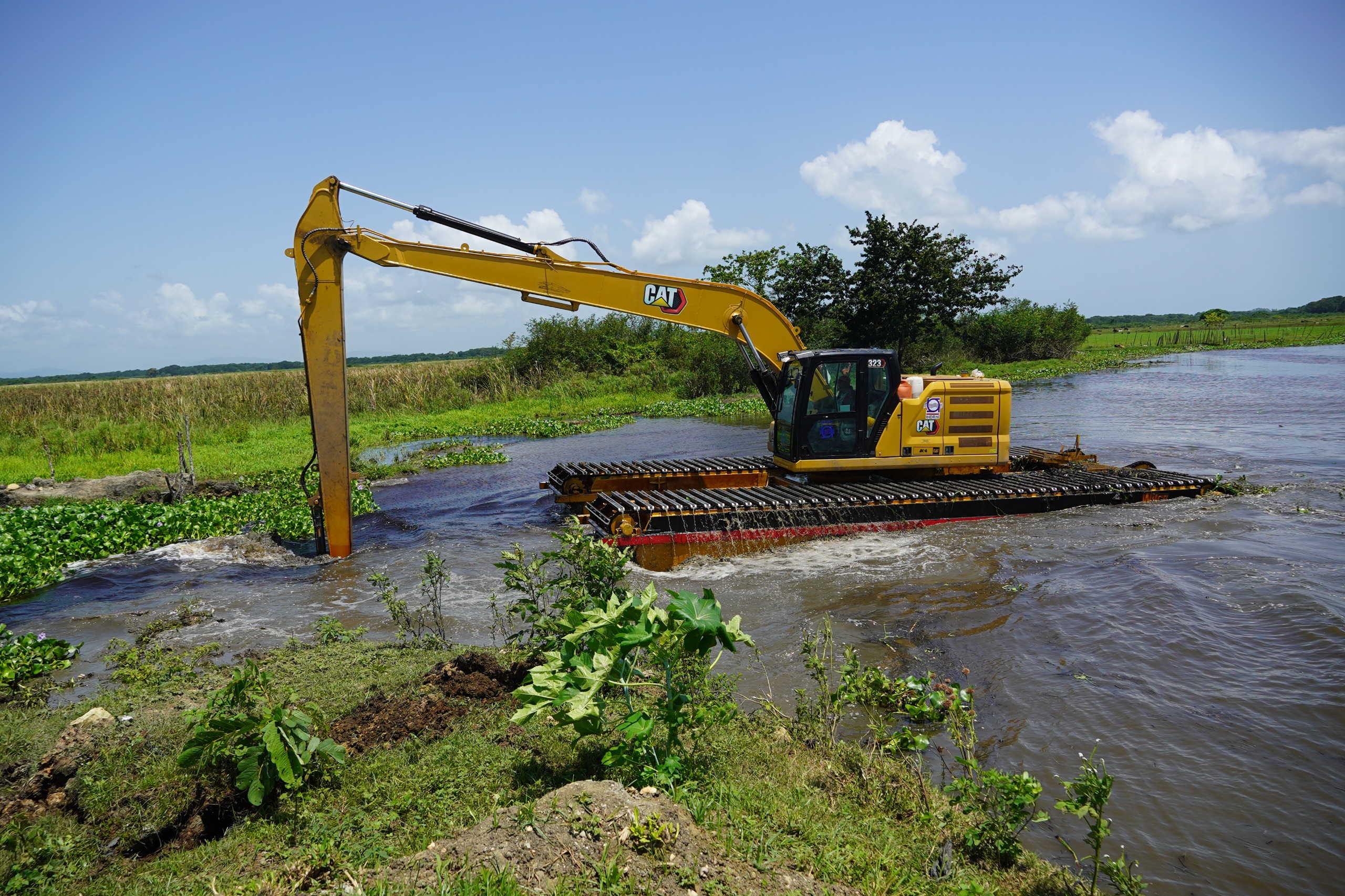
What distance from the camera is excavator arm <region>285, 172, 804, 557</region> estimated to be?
920cm

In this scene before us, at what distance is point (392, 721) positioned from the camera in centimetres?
475

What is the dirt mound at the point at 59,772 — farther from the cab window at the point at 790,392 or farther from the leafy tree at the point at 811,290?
the leafy tree at the point at 811,290

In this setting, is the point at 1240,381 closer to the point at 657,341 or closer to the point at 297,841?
the point at 657,341

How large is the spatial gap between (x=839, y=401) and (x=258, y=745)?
344 inches

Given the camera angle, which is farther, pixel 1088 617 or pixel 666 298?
pixel 666 298

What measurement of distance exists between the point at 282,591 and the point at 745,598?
5429 millimetres

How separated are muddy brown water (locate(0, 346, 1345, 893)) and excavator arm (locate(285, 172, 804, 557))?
1.51m

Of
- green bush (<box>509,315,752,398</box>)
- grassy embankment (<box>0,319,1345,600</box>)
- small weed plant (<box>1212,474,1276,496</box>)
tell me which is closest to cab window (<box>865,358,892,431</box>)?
small weed plant (<box>1212,474,1276,496</box>)

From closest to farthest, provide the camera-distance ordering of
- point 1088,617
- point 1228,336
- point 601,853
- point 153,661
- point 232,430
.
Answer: point 601,853, point 153,661, point 1088,617, point 232,430, point 1228,336

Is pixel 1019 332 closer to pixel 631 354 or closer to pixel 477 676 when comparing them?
pixel 631 354

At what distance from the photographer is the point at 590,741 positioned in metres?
4.41

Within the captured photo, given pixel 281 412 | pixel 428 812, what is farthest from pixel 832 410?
pixel 281 412

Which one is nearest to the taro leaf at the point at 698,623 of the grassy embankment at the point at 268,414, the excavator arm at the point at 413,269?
the excavator arm at the point at 413,269

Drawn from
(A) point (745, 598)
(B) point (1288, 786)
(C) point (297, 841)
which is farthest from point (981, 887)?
(A) point (745, 598)
